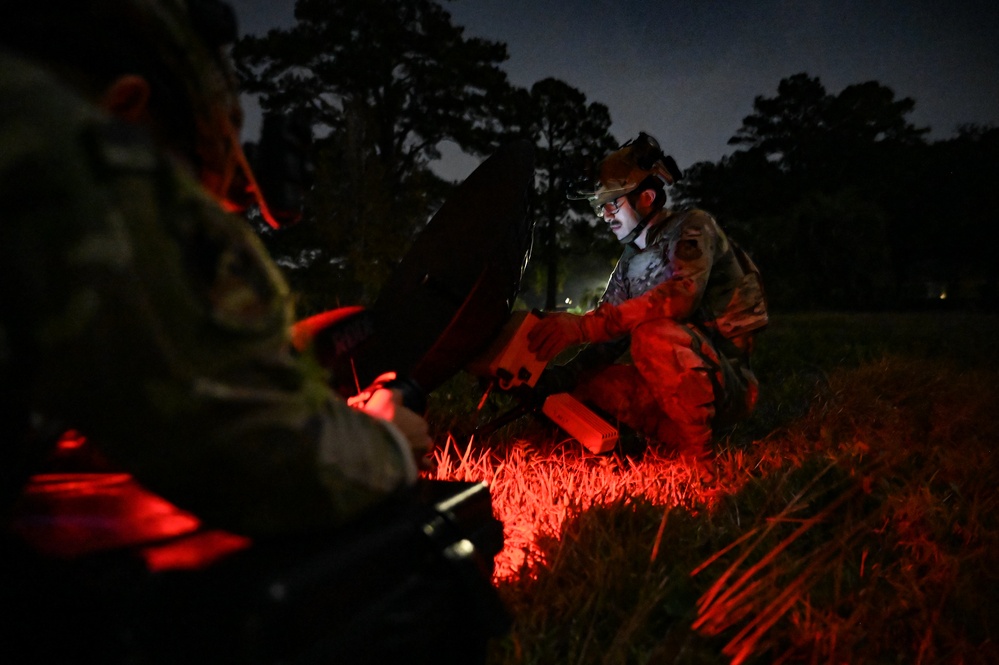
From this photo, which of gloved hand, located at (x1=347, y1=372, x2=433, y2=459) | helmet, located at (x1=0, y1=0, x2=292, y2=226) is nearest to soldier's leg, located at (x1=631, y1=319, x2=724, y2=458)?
gloved hand, located at (x1=347, y1=372, x2=433, y2=459)

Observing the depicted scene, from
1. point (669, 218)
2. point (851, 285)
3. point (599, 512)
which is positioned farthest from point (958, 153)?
point (599, 512)

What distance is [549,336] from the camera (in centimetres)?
311

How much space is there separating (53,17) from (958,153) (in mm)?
34173

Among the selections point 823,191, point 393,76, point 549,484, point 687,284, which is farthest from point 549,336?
point 823,191

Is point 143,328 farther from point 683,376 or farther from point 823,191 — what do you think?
point 823,191

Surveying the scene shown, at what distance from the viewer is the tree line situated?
13.7 metres

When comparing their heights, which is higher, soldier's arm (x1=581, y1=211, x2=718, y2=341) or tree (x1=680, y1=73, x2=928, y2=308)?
tree (x1=680, y1=73, x2=928, y2=308)

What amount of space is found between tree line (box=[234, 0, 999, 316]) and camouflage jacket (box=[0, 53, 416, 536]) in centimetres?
1080

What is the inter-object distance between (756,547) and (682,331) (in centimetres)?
154

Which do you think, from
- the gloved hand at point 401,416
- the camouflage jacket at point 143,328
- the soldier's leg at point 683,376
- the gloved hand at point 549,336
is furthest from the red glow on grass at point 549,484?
the camouflage jacket at point 143,328

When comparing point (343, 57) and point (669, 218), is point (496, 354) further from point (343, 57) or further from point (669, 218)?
point (343, 57)

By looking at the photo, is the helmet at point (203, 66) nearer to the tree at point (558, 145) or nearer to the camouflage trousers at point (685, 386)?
the camouflage trousers at point (685, 386)

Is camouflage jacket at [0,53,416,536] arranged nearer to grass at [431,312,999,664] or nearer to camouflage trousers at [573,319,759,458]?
grass at [431,312,999,664]

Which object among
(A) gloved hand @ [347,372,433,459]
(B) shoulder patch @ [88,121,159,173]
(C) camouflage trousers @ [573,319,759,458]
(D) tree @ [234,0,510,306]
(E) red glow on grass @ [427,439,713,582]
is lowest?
(E) red glow on grass @ [427,439,713,582]
